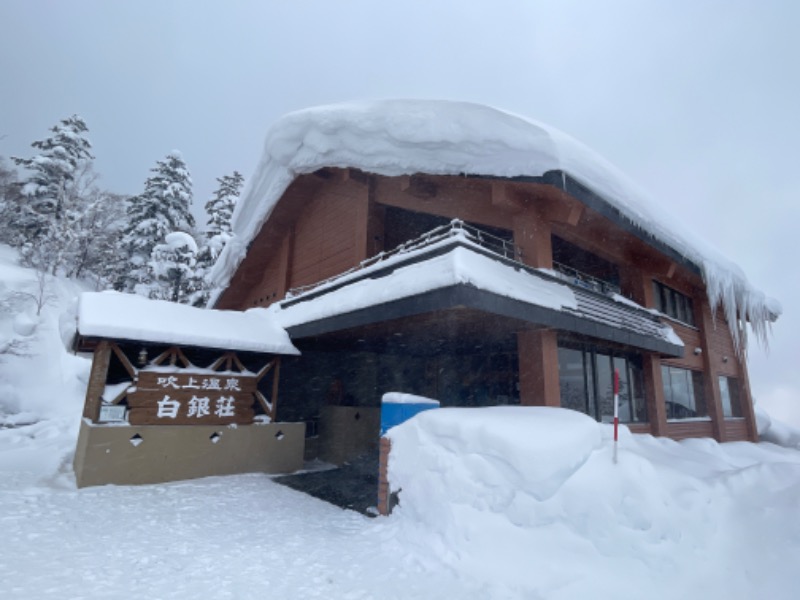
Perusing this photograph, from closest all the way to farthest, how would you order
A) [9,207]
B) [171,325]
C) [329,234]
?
1. [171,325]
2. [329,234]
3. [9,207]

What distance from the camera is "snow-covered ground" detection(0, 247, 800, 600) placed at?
3842 mm

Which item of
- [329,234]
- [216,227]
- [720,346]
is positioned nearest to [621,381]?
[720,346]

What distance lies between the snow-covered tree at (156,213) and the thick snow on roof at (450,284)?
22326 millimetres

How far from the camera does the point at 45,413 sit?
1714 centimetres

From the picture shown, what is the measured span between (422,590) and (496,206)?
22.2 feet

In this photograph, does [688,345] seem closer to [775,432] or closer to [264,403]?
[775,432]

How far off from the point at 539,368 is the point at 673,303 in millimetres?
8398

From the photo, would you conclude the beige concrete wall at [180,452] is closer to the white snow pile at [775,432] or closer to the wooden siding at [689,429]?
the wooden siding at [689,429]

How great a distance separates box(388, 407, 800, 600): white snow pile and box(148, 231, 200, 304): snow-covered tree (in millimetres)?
19972

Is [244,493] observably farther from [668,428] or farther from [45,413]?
[45,413]

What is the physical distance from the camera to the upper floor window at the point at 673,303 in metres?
12.9

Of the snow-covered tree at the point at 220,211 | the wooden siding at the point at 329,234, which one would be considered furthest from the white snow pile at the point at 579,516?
the snow-covered tree at the point at 220,211

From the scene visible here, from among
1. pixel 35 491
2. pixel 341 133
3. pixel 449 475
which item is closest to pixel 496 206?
pixel 341 133

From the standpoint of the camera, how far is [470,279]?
602 cm
